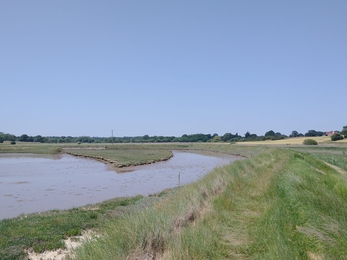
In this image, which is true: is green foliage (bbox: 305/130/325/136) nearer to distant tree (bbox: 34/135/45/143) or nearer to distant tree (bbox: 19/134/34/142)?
distant tree (bbox: 34/135/45/143)

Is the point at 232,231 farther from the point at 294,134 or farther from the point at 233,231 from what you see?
the point at 294,134

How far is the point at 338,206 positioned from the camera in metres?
5.45

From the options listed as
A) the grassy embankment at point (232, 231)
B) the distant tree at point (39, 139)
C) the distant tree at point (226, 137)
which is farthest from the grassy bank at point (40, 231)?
the distant tree at point (39, 139)

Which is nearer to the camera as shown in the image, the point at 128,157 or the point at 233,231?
the point at 233,231

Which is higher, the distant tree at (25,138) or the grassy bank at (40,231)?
the distant tree at (25,138)

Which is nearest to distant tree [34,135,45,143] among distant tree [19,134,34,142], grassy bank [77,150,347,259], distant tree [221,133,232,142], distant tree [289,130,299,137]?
distant tree [19,134,34,142]

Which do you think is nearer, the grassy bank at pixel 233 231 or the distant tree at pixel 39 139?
the grassy bank at pixel 233 231

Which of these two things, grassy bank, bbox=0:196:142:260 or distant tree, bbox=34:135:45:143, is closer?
grassy bank, bbox=0:196:142:260

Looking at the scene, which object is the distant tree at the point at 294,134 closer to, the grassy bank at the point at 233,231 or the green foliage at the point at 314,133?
the green foliage at the point at 314,133

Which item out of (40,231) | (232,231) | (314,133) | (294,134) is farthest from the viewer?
(294,134)

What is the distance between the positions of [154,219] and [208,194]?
12.6 ft

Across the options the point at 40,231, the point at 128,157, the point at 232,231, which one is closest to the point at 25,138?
the point at 128,157

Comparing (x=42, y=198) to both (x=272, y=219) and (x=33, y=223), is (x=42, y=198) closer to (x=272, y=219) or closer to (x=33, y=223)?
(x=33, y=223)

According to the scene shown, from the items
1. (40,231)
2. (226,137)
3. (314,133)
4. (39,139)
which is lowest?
(40,231)
